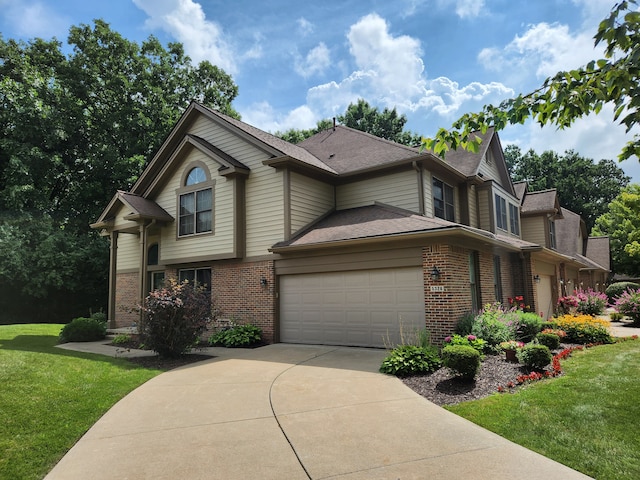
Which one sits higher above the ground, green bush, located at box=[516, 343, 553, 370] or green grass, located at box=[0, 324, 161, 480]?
green bush, located at box=[516, 343, 553, 370]

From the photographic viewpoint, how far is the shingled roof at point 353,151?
13.8 metres

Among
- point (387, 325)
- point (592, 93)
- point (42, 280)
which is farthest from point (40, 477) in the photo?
point (42, 280)

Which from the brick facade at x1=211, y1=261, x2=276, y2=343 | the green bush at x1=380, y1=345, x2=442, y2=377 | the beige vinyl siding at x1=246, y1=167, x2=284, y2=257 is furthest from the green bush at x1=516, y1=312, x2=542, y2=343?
the beige vinyl siding at x1=246, y1=167, x2=284, y2=257

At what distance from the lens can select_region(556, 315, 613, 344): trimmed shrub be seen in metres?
11.4

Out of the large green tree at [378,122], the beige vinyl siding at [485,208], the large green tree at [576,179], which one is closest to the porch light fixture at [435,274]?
the beige vinyl siding at [485,208]

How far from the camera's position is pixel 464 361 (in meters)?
6.82

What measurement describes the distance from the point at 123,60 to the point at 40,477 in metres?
28.7

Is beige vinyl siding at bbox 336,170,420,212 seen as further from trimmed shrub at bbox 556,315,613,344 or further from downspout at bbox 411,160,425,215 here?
trimmed shrub at bbox 556,315,613,344

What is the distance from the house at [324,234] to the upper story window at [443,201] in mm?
72

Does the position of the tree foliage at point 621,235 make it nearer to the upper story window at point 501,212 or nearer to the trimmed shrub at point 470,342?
the upper story window at point 501,212

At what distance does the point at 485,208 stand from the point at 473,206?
568mm

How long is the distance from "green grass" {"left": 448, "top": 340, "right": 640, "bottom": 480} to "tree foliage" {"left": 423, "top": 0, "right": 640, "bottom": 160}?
2.96 m

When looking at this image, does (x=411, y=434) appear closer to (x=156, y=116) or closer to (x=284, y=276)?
(x=284, y=276)

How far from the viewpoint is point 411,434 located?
4.79 metres
